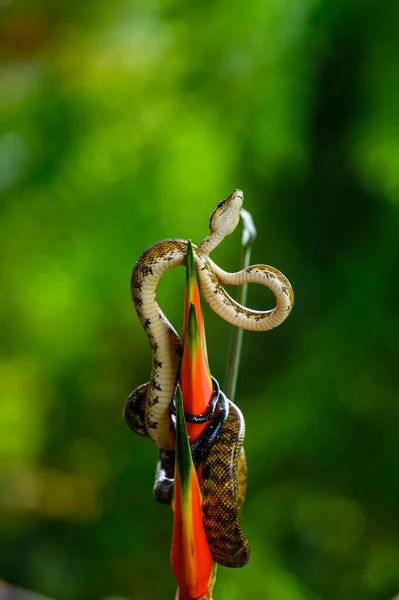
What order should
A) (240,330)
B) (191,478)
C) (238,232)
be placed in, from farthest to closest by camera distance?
(238,232) < (240,330) < (191,478)

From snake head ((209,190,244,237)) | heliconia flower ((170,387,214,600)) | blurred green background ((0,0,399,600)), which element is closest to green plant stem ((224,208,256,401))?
snake head ((209,190,244,237))

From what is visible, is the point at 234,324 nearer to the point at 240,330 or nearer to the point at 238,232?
the point at 240,330

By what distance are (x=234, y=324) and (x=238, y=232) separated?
4.56 ft

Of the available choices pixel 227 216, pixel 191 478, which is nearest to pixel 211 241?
pixel 227 216

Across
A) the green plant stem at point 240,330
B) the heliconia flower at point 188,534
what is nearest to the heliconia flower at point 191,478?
the heliconia flower at point 188,534

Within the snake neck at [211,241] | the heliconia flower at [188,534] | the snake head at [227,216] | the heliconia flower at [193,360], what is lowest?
the heliconia flower at [188,534]

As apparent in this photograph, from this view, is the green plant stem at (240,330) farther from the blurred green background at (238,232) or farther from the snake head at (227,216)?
the blurred green background at (238,232)

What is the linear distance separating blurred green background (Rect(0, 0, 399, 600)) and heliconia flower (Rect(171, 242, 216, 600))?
4.97 feet

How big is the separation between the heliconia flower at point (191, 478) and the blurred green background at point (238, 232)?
4.97 ft

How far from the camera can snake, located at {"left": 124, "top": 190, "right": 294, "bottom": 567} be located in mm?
601

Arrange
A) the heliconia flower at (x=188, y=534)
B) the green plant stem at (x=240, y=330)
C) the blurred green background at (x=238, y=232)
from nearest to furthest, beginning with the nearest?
the heliconia flower at (x=188, y=534), the green plant stem at (x=240, y=330), the blurred green background at (x=238, y=232)

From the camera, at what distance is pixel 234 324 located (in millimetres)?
632

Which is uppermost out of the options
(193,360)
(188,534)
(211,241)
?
(211,241)

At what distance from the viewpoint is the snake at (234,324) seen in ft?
1.97
